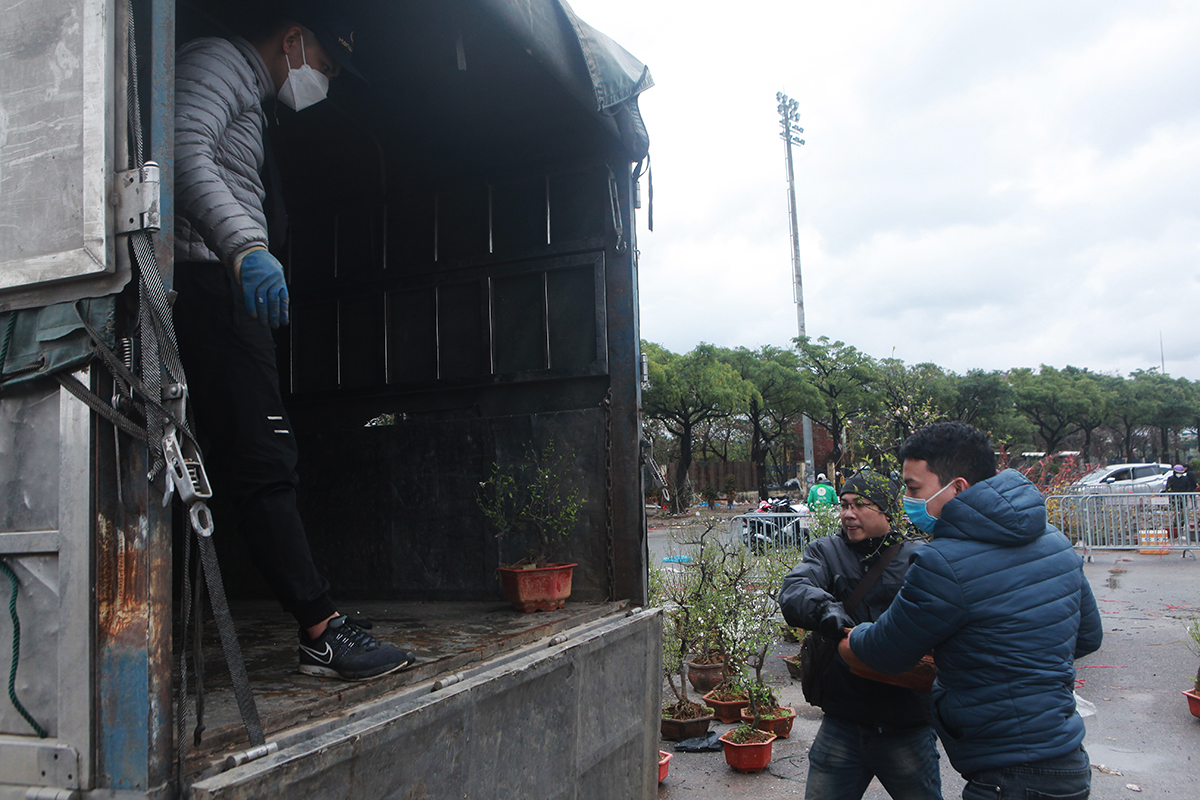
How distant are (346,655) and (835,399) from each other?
31105 millimetres

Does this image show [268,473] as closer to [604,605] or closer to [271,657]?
[271,657]

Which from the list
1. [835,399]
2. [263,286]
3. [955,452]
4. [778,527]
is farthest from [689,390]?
[263,286]

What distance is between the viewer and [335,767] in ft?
5.54

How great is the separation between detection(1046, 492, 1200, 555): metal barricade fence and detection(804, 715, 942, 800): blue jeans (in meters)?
11.9

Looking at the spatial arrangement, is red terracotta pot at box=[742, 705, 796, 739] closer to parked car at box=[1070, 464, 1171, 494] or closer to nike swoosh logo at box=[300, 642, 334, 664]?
nike swoosh logo at box=[300, 642, 334, 664]

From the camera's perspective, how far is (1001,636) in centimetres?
227

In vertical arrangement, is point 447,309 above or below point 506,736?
above

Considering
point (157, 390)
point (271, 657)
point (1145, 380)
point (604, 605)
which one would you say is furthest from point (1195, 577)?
point (1145, 380)

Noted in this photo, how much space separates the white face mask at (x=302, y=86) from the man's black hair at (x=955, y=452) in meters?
2.39

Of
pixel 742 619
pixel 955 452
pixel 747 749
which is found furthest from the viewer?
pixel 742 619

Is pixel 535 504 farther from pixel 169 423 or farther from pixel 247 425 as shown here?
pixel 169 423

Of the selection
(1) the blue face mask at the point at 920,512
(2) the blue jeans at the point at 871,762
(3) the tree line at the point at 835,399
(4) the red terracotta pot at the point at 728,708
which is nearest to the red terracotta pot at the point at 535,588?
(2) the blue jeans at the point at 871,762

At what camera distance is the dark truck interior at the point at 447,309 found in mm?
3697

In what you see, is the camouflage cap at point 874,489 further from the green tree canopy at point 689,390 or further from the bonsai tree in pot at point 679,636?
the green tree canopy at point 689,390
